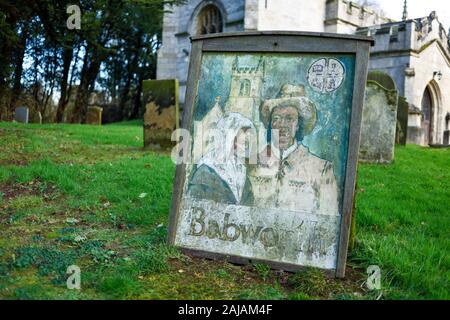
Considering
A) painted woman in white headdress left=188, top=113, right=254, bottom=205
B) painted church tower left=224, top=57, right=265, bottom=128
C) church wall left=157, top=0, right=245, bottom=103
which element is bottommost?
painted woman in white headdress left=188, top=113, right=254, bottom=205

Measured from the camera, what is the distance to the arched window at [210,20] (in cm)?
1811

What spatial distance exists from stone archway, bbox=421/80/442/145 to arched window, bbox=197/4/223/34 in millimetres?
11243

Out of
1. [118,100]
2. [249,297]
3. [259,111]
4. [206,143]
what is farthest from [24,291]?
[118,100]

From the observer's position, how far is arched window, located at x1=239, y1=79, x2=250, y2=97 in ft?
11.2

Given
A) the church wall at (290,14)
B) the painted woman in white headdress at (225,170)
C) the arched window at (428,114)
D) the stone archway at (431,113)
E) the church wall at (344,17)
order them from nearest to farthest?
the painted woman in white headdress at (225,170), the church wall at (290,14), the church wall at (344,17), the stone archway at (431,113), the arched window at (428,114)

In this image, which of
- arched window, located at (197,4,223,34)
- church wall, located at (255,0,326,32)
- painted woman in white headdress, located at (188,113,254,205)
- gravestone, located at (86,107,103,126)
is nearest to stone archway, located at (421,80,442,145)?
church wall, located at (255,0,326,32)

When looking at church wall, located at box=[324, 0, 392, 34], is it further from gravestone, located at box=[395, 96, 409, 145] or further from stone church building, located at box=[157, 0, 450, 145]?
gravestone, located at box=[395, 96, 409, 145]

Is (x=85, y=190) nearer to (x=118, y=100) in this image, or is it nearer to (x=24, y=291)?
(x=24, y=291)

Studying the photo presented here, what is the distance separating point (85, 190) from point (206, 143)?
263 cm

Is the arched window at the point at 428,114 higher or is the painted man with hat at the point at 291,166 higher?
the arched window at the point at 428,114

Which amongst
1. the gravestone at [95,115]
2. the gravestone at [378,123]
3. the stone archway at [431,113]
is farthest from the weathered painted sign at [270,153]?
the stone archway at [431,113]

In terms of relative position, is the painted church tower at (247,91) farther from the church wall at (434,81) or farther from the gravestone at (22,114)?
the church wall at (434,81)

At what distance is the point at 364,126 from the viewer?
8305mm
